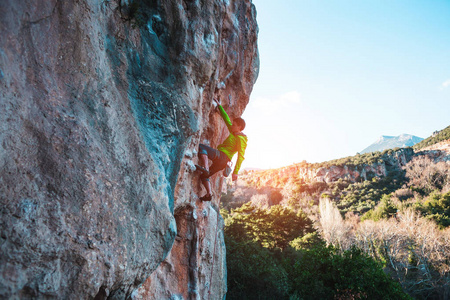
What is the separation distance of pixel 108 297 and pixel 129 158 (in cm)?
168

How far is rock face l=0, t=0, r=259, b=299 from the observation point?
2.22m

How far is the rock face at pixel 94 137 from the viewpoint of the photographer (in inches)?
87.4

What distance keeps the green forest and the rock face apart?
8499 millimetres

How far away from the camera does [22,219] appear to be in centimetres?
213

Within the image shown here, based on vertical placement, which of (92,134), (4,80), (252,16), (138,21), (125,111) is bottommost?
(92,134)

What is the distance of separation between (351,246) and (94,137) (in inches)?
508

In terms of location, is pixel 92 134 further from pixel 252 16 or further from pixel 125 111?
pixel 252 16

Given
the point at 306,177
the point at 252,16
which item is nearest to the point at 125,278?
the point at 252,16

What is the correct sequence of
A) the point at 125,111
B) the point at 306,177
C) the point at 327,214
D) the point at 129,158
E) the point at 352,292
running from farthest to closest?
the point at 306,177 → the point at 327,214 → the point at 352,292 → the point at 125,111 → the point at 129,158

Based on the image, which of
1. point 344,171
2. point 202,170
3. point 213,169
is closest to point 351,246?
point 213,169

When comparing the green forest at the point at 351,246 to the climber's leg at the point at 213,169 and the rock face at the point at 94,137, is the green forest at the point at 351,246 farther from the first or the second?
the rock face at the point at 94,137

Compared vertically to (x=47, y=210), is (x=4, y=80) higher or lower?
higher

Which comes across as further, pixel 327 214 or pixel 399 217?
pixel 327 214

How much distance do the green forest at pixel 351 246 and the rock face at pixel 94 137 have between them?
8.50 meters
